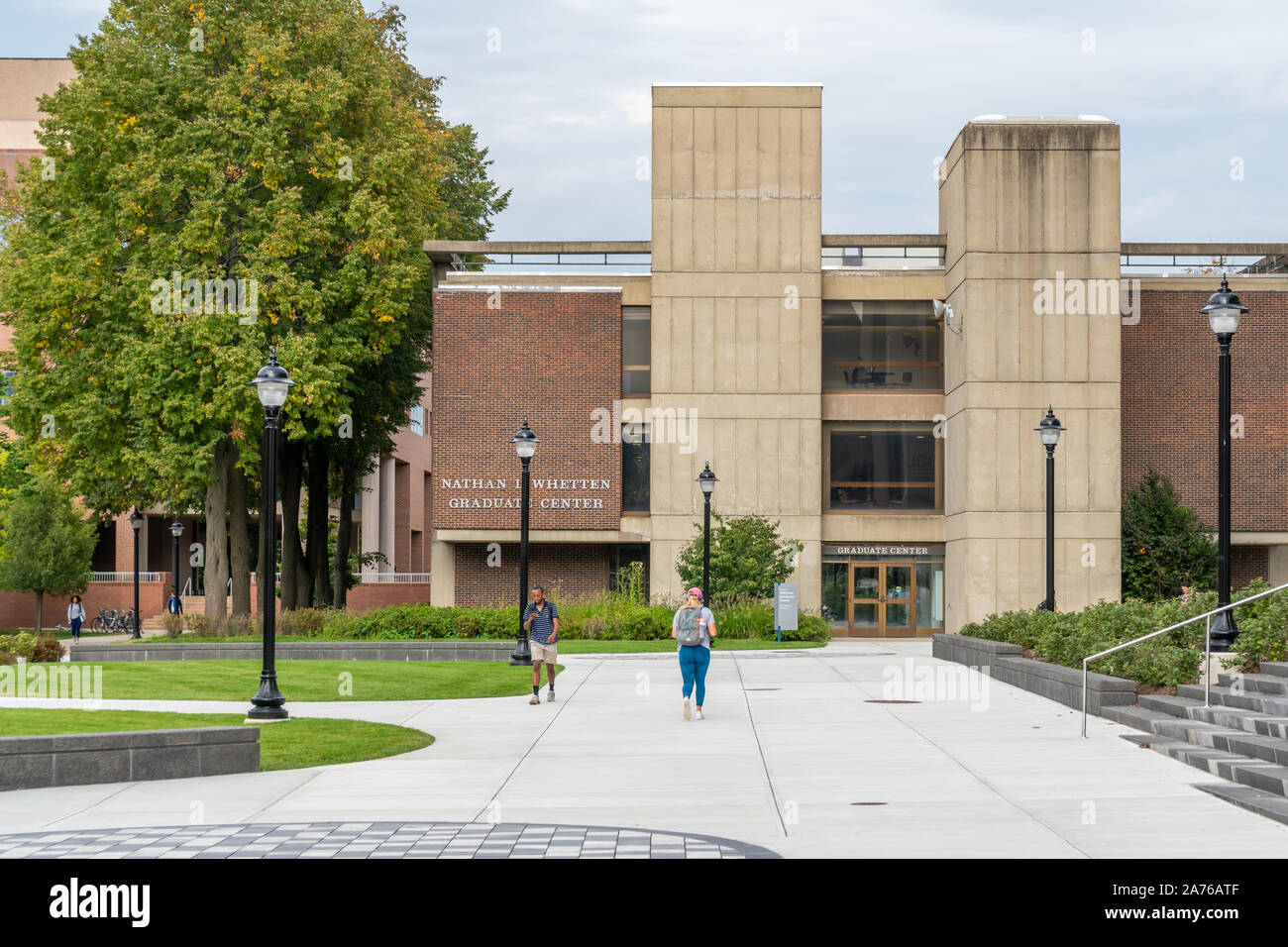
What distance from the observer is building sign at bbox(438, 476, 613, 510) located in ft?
A: 160

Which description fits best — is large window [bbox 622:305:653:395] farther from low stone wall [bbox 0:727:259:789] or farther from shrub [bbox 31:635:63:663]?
low stone wall [bbox 0:727:259:789]

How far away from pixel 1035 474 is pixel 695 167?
51.7 feet

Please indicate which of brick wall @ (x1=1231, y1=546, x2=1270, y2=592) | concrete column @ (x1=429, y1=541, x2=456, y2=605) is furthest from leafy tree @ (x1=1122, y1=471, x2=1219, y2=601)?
concrete column @ (x1=429, y1=541, x2=456, y2=605)

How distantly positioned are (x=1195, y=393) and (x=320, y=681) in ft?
116


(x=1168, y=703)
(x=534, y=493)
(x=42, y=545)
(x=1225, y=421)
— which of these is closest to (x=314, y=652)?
(x=534, y=493)

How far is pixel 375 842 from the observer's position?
9.63m

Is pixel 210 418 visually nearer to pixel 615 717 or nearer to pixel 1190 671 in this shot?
pixel 615 717

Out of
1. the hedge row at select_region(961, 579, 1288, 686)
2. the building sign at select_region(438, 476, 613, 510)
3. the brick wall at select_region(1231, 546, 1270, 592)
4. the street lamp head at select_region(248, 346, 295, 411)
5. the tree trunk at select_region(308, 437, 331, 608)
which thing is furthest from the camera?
the brick wall at select_region(1231, 546, 1270, 592)

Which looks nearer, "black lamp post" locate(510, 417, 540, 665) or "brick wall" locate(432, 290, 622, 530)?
"black lamp post" locate(510, 417, 540, 665)

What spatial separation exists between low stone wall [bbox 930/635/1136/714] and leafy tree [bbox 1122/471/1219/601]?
16.3 m

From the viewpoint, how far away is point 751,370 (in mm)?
49500

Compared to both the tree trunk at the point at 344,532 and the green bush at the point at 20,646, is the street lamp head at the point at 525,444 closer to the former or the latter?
the green bush at the point at 20,646

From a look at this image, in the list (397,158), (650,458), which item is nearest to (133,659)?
(397,158)

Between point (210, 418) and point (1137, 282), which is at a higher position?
point (1137, 282)
